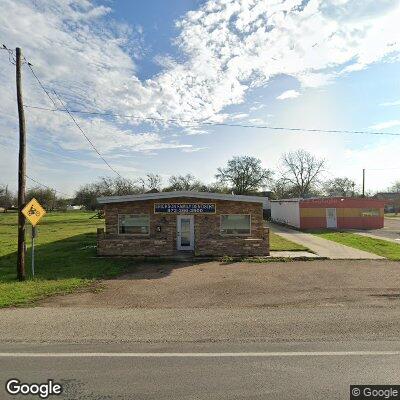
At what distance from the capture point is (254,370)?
5227 mm

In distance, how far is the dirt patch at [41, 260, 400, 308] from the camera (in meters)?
9.46

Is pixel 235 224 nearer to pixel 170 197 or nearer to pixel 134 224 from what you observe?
pixel 170 197

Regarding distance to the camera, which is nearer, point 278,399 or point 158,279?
point 278,399

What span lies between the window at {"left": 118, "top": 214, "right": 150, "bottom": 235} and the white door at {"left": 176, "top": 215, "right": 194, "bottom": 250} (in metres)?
1.55

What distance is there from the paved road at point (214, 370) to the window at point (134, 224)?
11686mm

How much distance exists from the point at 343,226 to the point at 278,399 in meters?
32.7

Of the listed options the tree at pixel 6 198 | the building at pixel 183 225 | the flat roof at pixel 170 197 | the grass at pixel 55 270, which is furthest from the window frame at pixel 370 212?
the tree at pixel 6 198

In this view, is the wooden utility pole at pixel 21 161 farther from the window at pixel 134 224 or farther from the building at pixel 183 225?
the window at pixel 134 224

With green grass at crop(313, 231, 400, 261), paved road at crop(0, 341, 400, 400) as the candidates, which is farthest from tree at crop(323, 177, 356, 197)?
paved road at crop(0, 341, 400, 400)

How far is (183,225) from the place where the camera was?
17953 mm

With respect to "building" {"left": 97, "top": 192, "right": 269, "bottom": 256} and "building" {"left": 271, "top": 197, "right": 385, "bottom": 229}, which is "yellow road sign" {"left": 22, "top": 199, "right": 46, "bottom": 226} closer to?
"building" {"left": 97, "top": 192, "right": 269, "bottom": 256}

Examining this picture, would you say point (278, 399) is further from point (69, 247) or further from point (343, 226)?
point (343, 226)

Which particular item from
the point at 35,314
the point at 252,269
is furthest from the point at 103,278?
the point at 252,269

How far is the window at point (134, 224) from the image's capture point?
17.9 m
